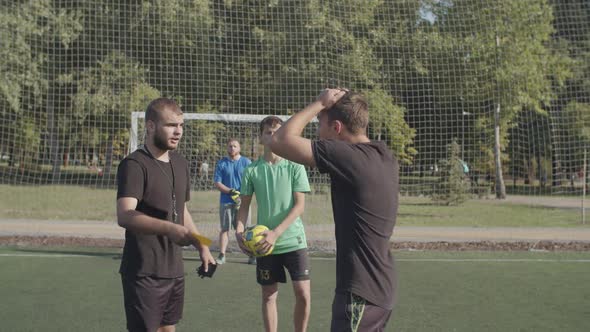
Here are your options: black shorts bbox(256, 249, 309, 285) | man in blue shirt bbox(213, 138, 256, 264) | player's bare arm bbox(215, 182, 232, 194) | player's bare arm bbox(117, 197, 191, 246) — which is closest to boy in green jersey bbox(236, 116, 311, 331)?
black shorts bbox(256, 249, 309, 285)

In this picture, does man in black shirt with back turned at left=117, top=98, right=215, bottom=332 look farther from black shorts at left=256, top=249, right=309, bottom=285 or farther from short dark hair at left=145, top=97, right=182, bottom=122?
black shorts at left=256, top=249, right=309, bottom=285

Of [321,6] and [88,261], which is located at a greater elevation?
[321,6]

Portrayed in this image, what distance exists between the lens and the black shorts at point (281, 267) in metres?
5.42

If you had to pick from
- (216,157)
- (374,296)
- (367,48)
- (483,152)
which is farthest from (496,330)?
(483,152)

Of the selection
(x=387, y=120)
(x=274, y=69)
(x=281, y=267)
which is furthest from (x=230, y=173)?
(x=274, y=69)

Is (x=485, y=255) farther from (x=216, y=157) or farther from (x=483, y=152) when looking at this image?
(x=483, y=152)

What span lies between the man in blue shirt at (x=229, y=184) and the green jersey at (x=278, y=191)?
13.4 feet

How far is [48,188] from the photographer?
103 feet

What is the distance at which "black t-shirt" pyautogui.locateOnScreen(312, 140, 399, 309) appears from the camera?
3250 mm

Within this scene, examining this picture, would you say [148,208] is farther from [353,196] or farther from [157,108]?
[353,196]

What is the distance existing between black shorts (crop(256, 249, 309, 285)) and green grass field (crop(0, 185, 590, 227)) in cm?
1022

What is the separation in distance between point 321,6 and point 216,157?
5485 millimetres

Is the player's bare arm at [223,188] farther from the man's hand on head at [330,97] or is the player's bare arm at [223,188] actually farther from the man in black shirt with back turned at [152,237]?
the man's hand on head at [330,97]

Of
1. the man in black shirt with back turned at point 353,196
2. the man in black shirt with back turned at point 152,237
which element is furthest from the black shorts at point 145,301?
the man in black shirt with back turned at point 353,196
